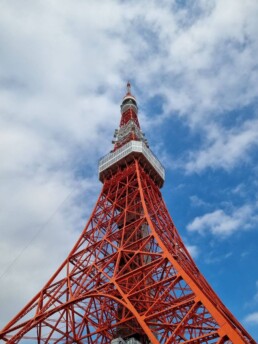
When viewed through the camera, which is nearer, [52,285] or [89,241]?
[52,285]

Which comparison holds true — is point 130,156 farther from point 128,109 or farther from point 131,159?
point 128,109

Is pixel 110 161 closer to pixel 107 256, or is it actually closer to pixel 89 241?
pixel 89 241

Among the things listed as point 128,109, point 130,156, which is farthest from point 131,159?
point 128,109

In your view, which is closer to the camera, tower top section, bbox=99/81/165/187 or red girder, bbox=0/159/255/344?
red girder, bbox=0/159/255/344

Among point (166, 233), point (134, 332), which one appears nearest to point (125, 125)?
point (166, 233)

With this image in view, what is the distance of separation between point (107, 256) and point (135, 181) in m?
4.70

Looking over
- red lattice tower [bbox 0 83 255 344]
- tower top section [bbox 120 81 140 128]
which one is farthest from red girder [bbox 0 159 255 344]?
tower top section [bbox 120 81 140 128]

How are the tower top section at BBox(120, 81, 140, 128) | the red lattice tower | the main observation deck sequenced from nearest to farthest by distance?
1. the red lattice tower
2. the main observation deck
3. the tower top section at BBox(120, 81, 140, 128)

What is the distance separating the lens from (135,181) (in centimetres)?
1761

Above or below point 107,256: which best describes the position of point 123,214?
above

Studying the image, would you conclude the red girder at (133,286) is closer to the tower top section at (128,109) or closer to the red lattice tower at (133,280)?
the red lattice tower at (133,280)

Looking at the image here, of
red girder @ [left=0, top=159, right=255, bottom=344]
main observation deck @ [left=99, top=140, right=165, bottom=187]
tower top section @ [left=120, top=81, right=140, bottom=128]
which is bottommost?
red girder @ [left=0, top=159, right=255, bottom=344]

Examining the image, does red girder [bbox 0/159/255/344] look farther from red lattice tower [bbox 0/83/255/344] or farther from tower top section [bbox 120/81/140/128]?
tower top section [bbox 120/81/140/128]

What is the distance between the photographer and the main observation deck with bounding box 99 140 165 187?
18.7 meters
